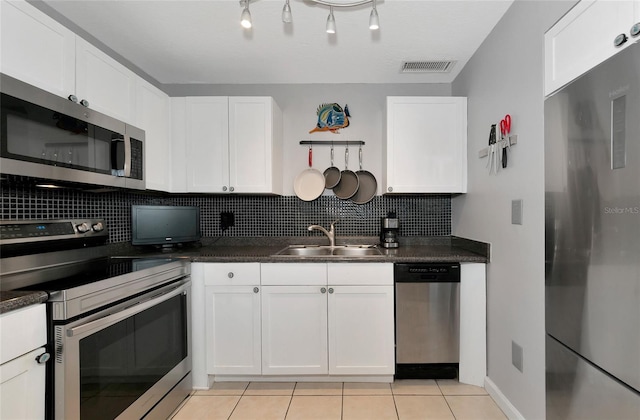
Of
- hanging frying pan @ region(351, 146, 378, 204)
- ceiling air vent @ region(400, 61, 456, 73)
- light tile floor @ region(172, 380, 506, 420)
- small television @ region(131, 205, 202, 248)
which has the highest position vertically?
ceiling air vent @ region(400, 61, 456, 73)

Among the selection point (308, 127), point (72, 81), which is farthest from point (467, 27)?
point (72, 81)

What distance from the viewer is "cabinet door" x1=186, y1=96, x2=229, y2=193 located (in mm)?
2436

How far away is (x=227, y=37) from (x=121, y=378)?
2059 millimetres

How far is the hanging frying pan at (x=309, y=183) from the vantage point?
8.98 feet

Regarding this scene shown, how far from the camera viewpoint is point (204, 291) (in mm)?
2102

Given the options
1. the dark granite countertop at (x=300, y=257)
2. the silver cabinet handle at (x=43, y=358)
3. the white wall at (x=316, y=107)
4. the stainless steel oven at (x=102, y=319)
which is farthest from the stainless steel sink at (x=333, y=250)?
the silver cabinet handle at (x=43, y=358)

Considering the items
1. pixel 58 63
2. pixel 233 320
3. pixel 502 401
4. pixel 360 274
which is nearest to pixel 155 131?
pixel 58 63

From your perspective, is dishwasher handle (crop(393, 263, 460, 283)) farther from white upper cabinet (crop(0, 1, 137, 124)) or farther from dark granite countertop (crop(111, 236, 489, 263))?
white upper cabinet (crop(0, 1, 137, 124))

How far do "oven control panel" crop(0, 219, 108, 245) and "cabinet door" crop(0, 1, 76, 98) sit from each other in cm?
69

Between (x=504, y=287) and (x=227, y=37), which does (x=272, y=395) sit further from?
(x=227, y=37)

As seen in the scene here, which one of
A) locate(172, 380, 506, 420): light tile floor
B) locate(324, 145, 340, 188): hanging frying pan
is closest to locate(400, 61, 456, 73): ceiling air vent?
locate(324, 145, 340, 188): hanging frying pan

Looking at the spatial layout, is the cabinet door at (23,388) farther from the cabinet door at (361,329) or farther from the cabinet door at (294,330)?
the cabinet door at (361,329)

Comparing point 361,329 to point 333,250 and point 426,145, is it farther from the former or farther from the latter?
point 426,145

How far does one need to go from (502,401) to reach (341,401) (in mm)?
976
